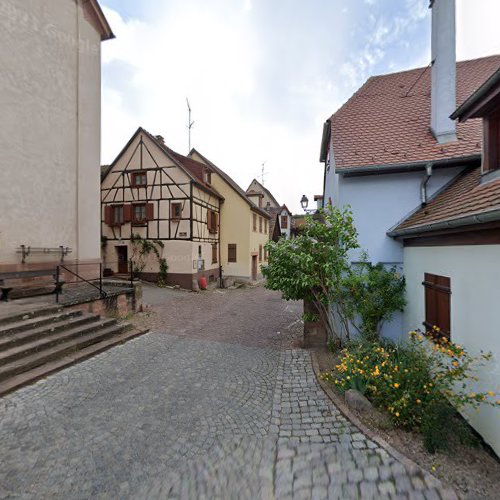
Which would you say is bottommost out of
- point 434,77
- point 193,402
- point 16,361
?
point 193,402

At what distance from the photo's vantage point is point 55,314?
20.1 feet

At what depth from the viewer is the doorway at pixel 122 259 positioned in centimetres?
1709

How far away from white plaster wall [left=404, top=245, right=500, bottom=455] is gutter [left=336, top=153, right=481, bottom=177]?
228cm

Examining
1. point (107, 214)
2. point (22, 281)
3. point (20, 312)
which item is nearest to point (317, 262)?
point (20, 312)

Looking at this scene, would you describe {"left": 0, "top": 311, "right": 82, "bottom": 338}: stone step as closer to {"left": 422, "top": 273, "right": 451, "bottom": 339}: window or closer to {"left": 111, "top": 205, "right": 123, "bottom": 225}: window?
{"left": 422, "top": 273, "right": 451, "bottom": 339}: window

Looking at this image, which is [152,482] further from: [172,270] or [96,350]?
[172,270]

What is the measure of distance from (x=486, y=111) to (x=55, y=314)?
31.0ft

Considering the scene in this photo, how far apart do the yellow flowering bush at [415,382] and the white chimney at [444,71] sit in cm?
491

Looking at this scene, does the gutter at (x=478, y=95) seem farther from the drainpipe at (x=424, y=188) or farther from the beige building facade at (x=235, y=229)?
the beige building facade at (x=235, y=229)

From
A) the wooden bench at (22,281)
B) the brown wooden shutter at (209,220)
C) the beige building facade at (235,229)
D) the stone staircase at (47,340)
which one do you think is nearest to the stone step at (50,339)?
the stone staircase at (47,340)

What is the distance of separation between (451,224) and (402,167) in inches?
111

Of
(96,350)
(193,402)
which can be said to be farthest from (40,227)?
(193,402)

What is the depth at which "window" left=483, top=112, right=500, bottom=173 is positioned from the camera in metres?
4.28

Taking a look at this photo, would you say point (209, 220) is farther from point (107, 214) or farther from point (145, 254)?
point (107, 214)
